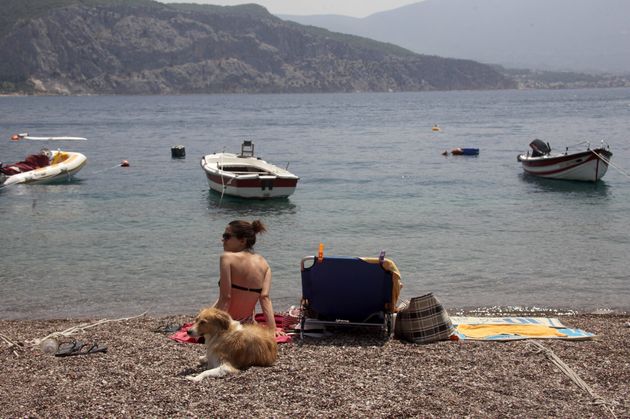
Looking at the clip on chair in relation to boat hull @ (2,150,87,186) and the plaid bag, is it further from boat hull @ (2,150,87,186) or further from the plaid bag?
boat hull @ (2,150,87,186)

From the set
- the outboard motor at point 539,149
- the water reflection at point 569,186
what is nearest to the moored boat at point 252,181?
the water reflection at point 569,186

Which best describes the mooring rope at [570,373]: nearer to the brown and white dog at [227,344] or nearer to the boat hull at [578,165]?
the brown and white dog at [227,344]

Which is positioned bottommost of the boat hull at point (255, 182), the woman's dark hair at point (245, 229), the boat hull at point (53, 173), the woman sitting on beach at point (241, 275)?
the boat hull at point (53, 173)

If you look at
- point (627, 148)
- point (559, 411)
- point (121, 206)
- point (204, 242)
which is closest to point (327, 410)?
point (559, 411)

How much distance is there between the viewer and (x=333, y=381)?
286 inches

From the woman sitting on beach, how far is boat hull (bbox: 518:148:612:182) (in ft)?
83.7

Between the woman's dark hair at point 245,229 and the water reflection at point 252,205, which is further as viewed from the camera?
the water reflection at point 252,205

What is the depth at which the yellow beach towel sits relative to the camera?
368 inches

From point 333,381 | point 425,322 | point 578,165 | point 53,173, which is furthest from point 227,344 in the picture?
point 53,173

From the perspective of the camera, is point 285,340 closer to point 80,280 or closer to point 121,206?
point 80,280

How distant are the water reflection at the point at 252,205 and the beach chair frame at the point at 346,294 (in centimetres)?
1503

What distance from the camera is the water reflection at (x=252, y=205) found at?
81.9 ft

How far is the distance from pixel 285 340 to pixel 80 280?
773cm

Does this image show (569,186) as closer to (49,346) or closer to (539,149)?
(539,149)
